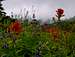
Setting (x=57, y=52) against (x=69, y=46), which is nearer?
(x=57, y=52)

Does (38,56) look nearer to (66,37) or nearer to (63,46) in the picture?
(63,46)

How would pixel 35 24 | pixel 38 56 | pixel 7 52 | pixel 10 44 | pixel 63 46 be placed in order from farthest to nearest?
1. pixel 35 24
2. pixel 63 46
3. pixel 10 44
4. pixel 7 52
5. pixel 38 56

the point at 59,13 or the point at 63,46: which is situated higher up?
the point at 59,13

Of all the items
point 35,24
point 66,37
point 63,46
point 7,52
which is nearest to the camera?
point 7,52

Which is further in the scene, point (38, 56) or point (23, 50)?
point (23, 50)

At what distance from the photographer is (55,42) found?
6215 millimetres

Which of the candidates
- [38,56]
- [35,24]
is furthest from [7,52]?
[35,24]

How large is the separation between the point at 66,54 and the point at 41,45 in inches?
20.8

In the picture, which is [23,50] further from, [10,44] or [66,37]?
[66,37]

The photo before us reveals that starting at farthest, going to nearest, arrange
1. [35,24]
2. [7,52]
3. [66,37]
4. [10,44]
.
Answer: [35,24], [66,37], [10,44], [7,52]

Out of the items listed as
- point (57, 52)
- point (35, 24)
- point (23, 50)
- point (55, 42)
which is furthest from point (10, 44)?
point (35, 24)

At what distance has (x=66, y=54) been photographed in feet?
17.9

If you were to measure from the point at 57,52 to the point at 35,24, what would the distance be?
278 cm

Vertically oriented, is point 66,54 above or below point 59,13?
below
